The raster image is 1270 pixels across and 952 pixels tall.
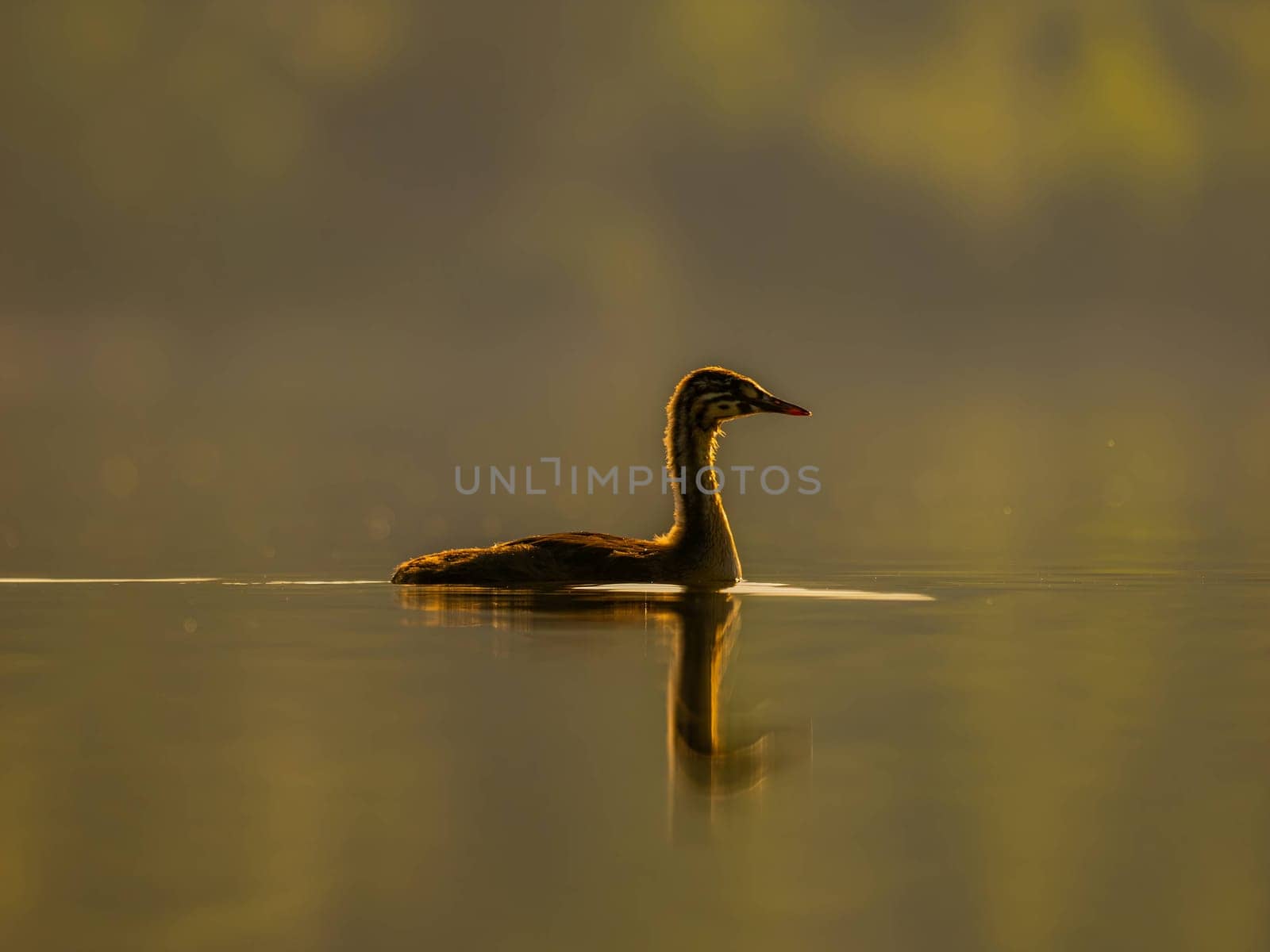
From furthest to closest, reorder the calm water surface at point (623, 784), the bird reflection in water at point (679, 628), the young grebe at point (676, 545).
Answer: the young grebe at point (676, 545)
the bird reflection in water at point (679, 628)
the calm water surface at point (623, 784)

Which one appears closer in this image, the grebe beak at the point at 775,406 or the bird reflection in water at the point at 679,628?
the bird reflection in water at the point at 679,628

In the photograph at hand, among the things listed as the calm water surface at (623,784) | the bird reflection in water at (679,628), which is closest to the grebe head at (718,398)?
the bird reflection in water at (679,628)

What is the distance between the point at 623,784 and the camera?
4625 mm

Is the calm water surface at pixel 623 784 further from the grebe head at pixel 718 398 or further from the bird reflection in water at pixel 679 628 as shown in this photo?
Answer: the grebe head at pixel 718 398

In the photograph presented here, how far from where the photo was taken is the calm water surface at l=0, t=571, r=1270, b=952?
3.39 m

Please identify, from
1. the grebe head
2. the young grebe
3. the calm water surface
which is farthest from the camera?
the grebe head

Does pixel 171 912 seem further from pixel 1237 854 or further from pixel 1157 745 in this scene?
pixel 1157 745

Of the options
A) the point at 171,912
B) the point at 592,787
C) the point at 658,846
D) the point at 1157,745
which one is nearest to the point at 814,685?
the point at 1157,745

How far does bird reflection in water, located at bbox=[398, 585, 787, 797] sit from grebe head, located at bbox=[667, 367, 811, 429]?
183cm

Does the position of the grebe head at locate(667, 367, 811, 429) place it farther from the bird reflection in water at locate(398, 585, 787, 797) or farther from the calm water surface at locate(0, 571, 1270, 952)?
the calm water surface at locate(0, 571, 1270, 952)

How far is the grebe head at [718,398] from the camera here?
43.8 ft

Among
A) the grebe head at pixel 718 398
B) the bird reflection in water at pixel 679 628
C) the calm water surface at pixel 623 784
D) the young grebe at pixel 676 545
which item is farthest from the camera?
the grebe head at pixel 718 398

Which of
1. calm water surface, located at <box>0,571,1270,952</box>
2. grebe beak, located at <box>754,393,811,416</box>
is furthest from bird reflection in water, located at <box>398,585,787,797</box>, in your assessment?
grebe beak, located at <box>754,393,811,416</box>

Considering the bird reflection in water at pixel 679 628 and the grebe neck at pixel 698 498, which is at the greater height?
the grebe neck at pixel 698 498
